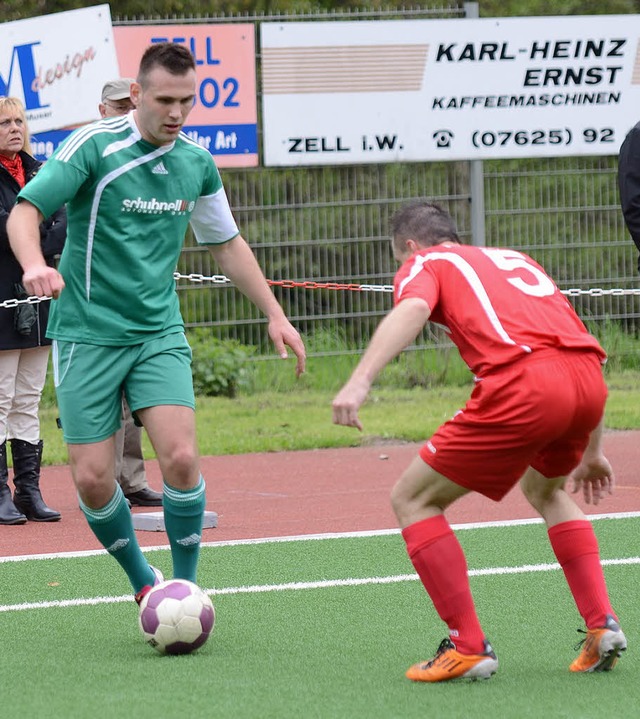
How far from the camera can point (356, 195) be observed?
45.6ft

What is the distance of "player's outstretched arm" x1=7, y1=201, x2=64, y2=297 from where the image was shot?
4855 mm

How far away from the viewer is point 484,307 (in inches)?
180

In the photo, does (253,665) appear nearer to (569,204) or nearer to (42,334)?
(42,334)

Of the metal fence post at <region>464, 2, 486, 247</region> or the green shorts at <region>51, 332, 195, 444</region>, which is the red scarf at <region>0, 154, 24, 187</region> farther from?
the metal fence post at <region>464, 2, 486, 247</region>

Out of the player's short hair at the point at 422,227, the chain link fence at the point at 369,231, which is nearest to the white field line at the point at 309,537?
the player's short hair at the point at 422,227

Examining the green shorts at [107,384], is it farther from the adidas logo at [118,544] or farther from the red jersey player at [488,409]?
the red jersey player at [488,409]

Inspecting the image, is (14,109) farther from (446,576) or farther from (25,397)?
(446,576)

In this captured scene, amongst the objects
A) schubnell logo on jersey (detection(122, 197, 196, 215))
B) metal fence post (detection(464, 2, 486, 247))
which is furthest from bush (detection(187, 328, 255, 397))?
schubnell logo on jersey (detection(122, 197, 196, 215))

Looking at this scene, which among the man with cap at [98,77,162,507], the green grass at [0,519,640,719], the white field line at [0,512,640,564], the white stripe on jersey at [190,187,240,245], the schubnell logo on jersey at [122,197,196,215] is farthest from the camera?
the man with cap at [98,77,162,507]

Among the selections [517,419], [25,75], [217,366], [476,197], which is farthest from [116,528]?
[476,197]

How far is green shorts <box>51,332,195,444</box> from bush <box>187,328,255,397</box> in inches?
322

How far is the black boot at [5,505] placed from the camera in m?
8.11

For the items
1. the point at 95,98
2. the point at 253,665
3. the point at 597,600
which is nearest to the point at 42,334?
the point at 253,665

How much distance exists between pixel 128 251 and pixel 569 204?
31.9 feet
